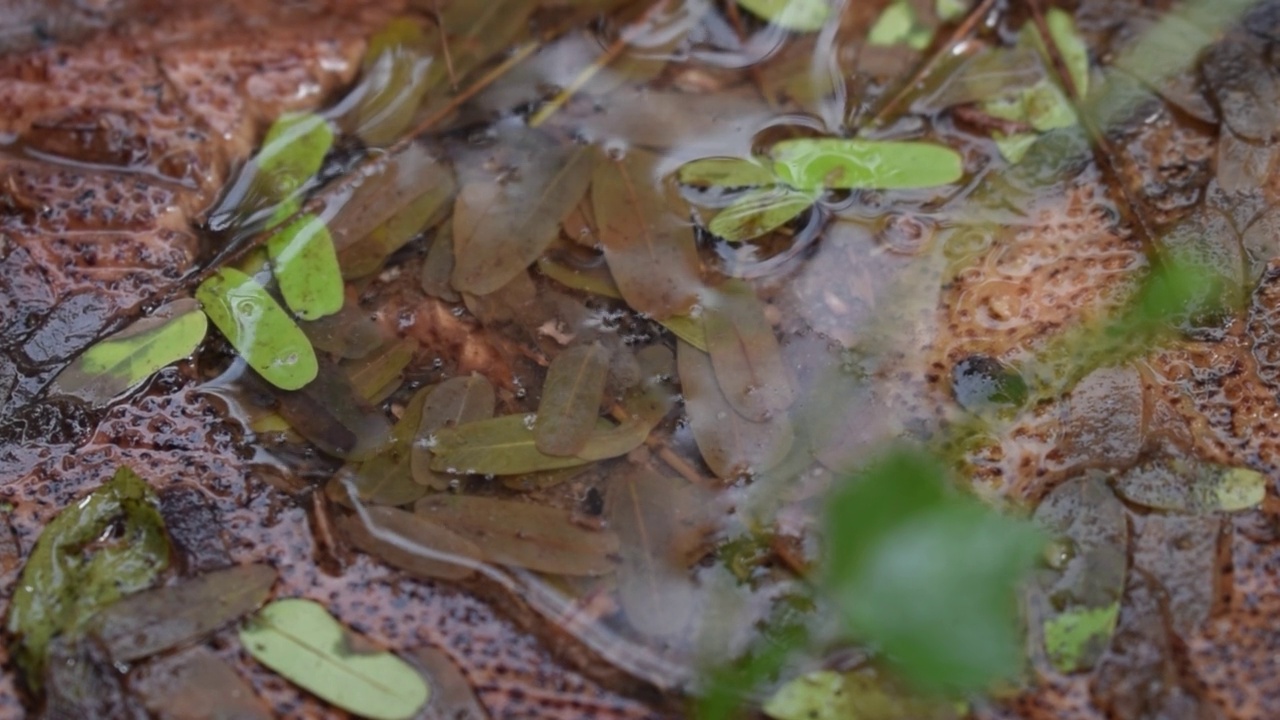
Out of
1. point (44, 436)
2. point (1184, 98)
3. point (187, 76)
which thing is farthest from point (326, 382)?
point (1184, 98)

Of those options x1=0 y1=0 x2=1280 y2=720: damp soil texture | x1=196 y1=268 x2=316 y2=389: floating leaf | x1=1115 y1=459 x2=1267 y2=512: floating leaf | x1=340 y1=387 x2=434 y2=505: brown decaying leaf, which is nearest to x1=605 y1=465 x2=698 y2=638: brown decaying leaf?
x1=0 y1=0 x2=1280 y2=720: damp soil texture

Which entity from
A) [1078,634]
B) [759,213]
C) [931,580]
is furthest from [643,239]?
[1078,634]

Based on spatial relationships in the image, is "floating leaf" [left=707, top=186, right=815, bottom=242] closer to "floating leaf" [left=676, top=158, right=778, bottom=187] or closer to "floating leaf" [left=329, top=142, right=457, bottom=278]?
"floating leaf" [left=676, top=158, right=778, bottom=187]

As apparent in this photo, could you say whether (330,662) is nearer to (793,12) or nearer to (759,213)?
(759,213)

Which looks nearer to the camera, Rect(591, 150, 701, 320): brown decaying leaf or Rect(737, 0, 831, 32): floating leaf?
Rect(591, 150, 701, 320): brown decaying leaf

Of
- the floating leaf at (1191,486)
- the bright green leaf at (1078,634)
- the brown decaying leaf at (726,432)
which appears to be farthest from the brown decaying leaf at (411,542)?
the floating leaf at (1191,486)

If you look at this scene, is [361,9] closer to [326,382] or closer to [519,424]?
[326,382]
